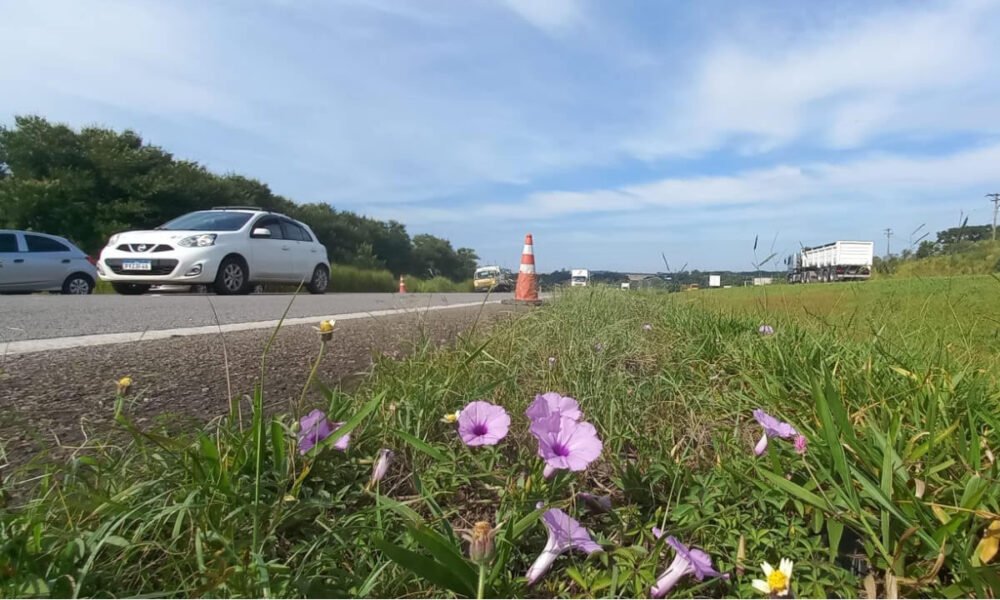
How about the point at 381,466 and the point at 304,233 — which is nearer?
the point at 381,466

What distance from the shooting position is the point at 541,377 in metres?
2.04

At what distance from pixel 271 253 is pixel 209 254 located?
141 centimetres

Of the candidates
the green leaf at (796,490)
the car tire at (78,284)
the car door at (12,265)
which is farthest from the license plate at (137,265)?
the green leaf at (796,490)

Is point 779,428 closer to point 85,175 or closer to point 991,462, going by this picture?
point 991,462

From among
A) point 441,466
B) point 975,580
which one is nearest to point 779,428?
point 975,580

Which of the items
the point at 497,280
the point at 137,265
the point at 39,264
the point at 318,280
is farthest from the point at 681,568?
the point at 39,264

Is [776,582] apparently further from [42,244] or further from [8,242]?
[42,244]

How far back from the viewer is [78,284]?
36.8ft

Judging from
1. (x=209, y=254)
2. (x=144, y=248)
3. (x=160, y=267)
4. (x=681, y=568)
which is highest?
(x=144, y=248)

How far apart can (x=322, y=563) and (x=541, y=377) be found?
3.79ft

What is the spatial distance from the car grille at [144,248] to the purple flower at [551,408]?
325 inches

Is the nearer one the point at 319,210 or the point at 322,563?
the point at 322,563

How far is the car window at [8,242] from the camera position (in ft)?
33.1

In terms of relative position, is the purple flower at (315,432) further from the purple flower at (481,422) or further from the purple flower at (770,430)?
the purple flower at (770,430)
